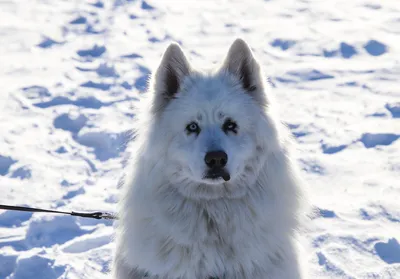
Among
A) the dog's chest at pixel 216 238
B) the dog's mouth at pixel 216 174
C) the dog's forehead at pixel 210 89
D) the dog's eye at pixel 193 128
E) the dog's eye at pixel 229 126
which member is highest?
the dog's forehead at pixel 210 89

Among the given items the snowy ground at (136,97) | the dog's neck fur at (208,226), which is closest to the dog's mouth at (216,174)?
the dog's neck fur at (208,226)

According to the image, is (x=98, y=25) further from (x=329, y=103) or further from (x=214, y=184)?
(x=214, y=184)

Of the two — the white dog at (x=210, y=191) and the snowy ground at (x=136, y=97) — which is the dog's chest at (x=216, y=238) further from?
the snowy ground at (x=136, y=97)

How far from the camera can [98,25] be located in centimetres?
1323

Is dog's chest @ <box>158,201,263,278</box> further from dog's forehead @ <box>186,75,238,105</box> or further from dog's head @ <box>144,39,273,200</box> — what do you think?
dog's forehead @ <box>186,75,238,105</box>

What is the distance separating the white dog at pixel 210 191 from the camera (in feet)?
13.2

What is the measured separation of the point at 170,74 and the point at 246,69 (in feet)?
1.63

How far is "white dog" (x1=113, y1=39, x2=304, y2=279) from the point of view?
4.02 metres

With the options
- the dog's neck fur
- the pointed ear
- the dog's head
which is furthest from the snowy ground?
the pointed ear

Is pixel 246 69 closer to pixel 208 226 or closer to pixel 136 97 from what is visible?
pixel 208 226

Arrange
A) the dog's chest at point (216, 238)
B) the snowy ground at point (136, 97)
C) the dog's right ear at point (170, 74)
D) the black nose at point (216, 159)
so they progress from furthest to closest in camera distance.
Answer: the snowy ground at point (136, 97) < the dog's right ear at point (170, 74) < the dog's chest at point (216, 238) < the black nose at point (216, 159)

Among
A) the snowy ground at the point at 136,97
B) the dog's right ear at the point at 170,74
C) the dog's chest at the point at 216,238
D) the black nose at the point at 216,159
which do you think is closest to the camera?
the black nose at the point at 216,159

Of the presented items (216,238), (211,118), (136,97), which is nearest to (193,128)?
(211,118)

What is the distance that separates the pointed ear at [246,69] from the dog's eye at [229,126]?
280 millimetres
